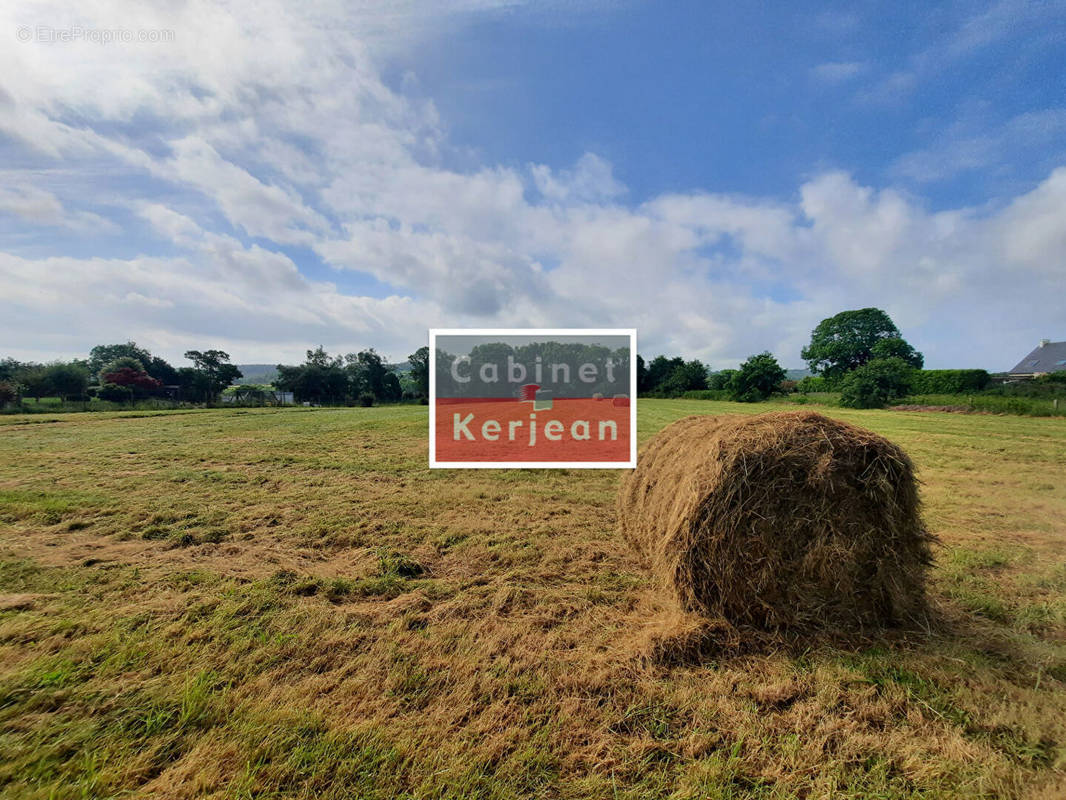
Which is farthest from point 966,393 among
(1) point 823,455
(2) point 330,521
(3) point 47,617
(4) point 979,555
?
(3) point 47,617

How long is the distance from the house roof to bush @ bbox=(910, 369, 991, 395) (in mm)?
14126

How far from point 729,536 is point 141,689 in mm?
4123

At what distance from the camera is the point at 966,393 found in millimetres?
27062

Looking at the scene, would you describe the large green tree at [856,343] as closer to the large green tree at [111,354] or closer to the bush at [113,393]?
the bush at [113,393]

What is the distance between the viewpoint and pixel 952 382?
2995cm

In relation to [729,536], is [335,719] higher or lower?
lower

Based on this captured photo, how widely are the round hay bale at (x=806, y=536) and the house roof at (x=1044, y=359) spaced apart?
5479cm

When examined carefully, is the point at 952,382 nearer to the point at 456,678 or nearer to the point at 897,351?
the point at 897,351

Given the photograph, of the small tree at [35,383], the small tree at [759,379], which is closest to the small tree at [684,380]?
the small tree at [759,379]

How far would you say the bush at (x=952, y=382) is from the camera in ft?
96.6

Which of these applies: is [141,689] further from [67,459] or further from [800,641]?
[67,459]

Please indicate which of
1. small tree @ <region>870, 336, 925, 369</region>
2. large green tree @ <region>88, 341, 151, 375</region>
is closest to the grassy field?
small tree @ <region>870, 336, 925, 369</region>

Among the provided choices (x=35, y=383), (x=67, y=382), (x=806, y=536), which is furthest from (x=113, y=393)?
(x=806, y=536)

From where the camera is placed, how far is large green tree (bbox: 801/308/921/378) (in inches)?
2119
